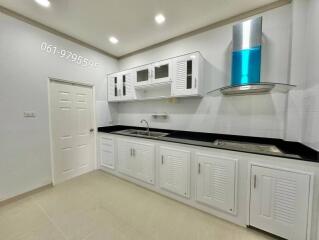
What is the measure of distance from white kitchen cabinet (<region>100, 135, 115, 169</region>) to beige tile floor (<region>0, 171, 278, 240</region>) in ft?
2.25

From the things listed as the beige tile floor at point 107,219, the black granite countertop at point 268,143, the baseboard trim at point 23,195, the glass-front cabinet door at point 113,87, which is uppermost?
the glass-front cabinet door at point 113,87

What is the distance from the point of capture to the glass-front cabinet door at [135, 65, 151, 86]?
9.20 ft

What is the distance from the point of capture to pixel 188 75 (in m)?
2.38

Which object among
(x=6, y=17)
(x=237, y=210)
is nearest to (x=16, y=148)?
(x=6, y=17)

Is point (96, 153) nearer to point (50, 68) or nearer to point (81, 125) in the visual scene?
point (81, 125)

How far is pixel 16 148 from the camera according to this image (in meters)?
2.16

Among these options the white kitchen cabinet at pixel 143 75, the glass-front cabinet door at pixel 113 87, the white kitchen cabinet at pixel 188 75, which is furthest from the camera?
the glass-front cabinet door at pixel 113 87

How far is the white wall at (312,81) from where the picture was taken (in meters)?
1.51

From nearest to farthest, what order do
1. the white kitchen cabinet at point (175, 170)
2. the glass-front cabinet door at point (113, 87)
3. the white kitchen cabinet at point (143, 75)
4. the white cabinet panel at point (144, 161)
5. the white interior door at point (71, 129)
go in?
the white kitchen cabinet at point (175, 170), the white cabinet panel at point (144, 161), the white interior door at point (71, 129), the white kitchen cabinet at point (143, 75), the glass-front cabinet door at point (113, 87)

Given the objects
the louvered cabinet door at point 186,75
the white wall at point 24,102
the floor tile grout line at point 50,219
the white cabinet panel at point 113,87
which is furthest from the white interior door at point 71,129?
the louvered cabinet door at point 186,75

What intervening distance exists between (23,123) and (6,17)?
1.52 metres

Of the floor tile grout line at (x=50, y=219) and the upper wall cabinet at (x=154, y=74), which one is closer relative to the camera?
the floor tile grout line at (x=50, y=219)

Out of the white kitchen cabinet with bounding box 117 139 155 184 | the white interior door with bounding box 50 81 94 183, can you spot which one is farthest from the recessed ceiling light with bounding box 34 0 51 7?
the white kitchen cabinet with bounding box 117 139 155 184

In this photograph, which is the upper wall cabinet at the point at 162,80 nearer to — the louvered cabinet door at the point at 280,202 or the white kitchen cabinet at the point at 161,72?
the white kitchen cabinet at the point at 161,72
